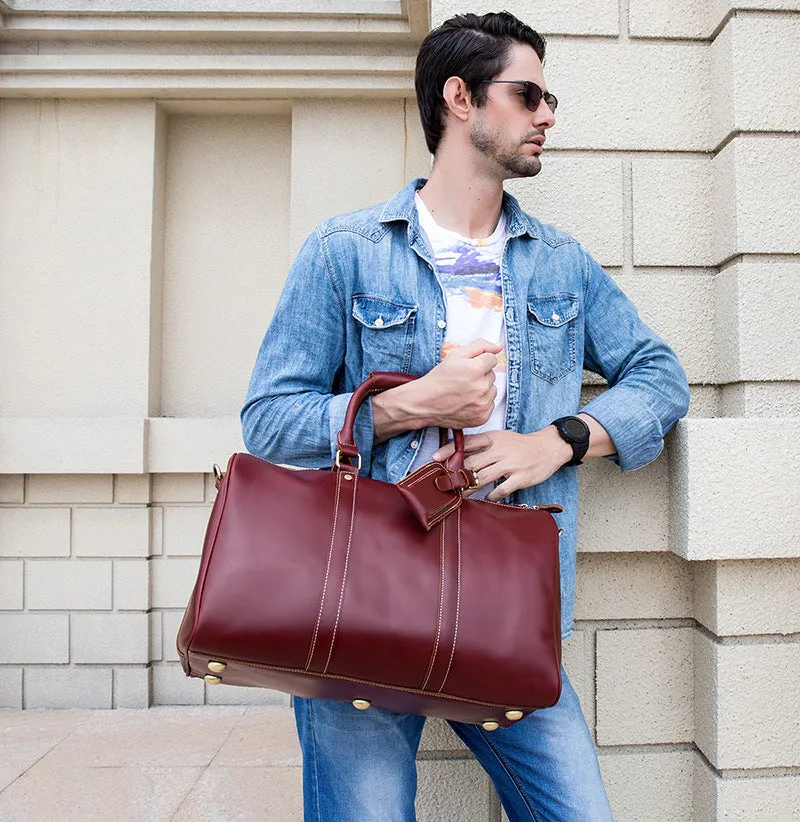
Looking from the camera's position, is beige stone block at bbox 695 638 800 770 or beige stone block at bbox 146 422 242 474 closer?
beige stone block at bbox 695 638 800 770

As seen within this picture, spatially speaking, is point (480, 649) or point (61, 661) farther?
point (61, 661)

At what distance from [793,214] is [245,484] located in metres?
1.54

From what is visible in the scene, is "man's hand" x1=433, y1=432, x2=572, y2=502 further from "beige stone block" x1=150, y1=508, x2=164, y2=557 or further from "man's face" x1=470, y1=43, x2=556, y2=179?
"beige stone block" x1=150, y1=508, x2=164, y2=557

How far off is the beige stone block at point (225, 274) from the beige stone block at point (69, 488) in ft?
1.73

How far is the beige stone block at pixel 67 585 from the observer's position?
153 inches

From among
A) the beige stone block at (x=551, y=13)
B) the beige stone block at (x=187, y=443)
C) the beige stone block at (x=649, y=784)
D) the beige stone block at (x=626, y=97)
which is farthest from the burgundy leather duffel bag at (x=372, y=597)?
the beige stone block at (x=187, y=443)

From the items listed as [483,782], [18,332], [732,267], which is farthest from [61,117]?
[483,782]

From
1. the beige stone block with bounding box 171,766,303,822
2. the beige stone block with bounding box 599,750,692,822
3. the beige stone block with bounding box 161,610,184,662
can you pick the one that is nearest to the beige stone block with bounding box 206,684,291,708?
the beige stone block with bounding box 161,610,184,662

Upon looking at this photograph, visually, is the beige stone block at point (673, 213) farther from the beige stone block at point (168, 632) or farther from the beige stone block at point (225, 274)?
the beige stone block at point (168, 632)

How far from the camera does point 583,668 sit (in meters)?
1.89

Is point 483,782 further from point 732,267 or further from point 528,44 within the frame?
point 528,44

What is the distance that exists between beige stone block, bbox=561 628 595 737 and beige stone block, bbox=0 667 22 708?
125 inches

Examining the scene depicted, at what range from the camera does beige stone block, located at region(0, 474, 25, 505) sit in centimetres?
388

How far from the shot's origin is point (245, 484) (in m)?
1.16
